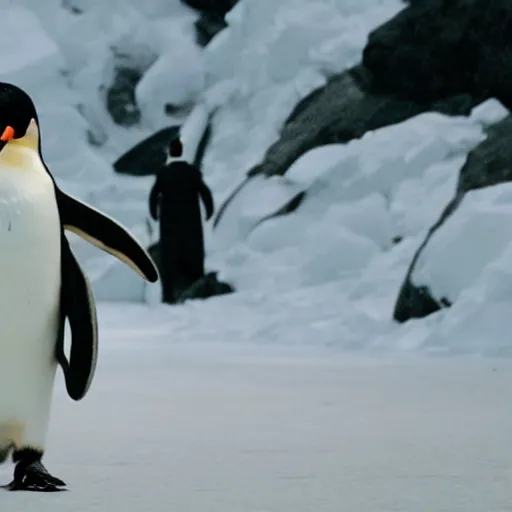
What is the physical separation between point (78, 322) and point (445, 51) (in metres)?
10.6

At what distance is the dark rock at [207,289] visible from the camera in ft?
33.7

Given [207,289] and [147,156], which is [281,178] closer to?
[207,289]

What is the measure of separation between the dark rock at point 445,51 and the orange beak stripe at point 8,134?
10.1 meters

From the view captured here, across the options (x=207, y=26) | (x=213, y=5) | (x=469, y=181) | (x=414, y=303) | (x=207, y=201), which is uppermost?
(x=414, y=303)

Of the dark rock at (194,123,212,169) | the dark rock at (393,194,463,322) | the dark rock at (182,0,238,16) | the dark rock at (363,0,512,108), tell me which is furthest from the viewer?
the dark rock at (182,0,238,16)

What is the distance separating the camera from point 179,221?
11414 millimetres

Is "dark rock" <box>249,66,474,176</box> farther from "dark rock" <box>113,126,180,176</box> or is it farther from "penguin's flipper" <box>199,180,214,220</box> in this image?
"dark rock" <box>113,126,180,176</box>

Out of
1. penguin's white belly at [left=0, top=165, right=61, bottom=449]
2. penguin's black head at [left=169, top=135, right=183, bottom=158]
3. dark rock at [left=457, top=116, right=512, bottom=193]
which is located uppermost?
penguin's white belly at [left=0, top=165, right=61, bottom=449]

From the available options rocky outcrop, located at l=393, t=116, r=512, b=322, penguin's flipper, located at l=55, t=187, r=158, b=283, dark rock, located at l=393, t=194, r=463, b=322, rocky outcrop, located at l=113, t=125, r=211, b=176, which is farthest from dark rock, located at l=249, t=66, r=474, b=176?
penguin's flipper, located at l=55, t=187, r=158, b=283

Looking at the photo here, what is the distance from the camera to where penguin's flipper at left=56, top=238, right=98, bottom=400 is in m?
2.41

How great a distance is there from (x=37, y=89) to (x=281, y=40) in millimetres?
5828

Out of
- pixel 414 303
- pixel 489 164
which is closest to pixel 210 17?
pixel 489 164

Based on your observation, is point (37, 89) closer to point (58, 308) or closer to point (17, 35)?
point (17, 35)

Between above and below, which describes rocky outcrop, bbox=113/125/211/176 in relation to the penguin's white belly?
below
